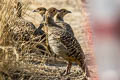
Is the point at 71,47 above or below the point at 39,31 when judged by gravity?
below

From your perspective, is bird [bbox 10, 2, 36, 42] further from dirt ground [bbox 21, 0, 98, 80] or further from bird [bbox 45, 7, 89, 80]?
bird [bbox 45, 7, 89, 80]

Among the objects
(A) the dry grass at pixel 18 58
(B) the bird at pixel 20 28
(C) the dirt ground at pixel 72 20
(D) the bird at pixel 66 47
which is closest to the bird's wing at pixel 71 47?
(D) the bird at pixel 66 47

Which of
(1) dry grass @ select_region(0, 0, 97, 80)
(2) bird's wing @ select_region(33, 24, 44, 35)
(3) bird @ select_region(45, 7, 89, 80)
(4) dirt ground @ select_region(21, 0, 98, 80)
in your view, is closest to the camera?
(1) dry grass @ select_region(0, 0, 97, 80)

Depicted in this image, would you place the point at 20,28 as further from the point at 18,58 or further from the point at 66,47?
the point at 18,58

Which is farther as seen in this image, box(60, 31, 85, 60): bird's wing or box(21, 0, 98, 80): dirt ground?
box(21, 0, 98, 80): dirt ground

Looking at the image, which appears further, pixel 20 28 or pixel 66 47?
pixel 20 28

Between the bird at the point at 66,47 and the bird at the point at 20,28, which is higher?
the bird at the point at 20,28

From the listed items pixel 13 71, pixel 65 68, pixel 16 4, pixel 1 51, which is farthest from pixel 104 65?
pixel 65 68

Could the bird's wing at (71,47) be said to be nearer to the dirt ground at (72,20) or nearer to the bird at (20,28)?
the dirt ground at (72,20)

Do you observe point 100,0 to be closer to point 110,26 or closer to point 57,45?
point 110,26

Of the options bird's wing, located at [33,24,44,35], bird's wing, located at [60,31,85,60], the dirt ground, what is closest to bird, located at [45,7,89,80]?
bird's wing, located at [60,31,85,60]

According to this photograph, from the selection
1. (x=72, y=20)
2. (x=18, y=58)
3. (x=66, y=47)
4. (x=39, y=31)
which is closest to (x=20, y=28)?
(x=39, y=31)

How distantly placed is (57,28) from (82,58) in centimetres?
61

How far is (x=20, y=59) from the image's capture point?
452cm
